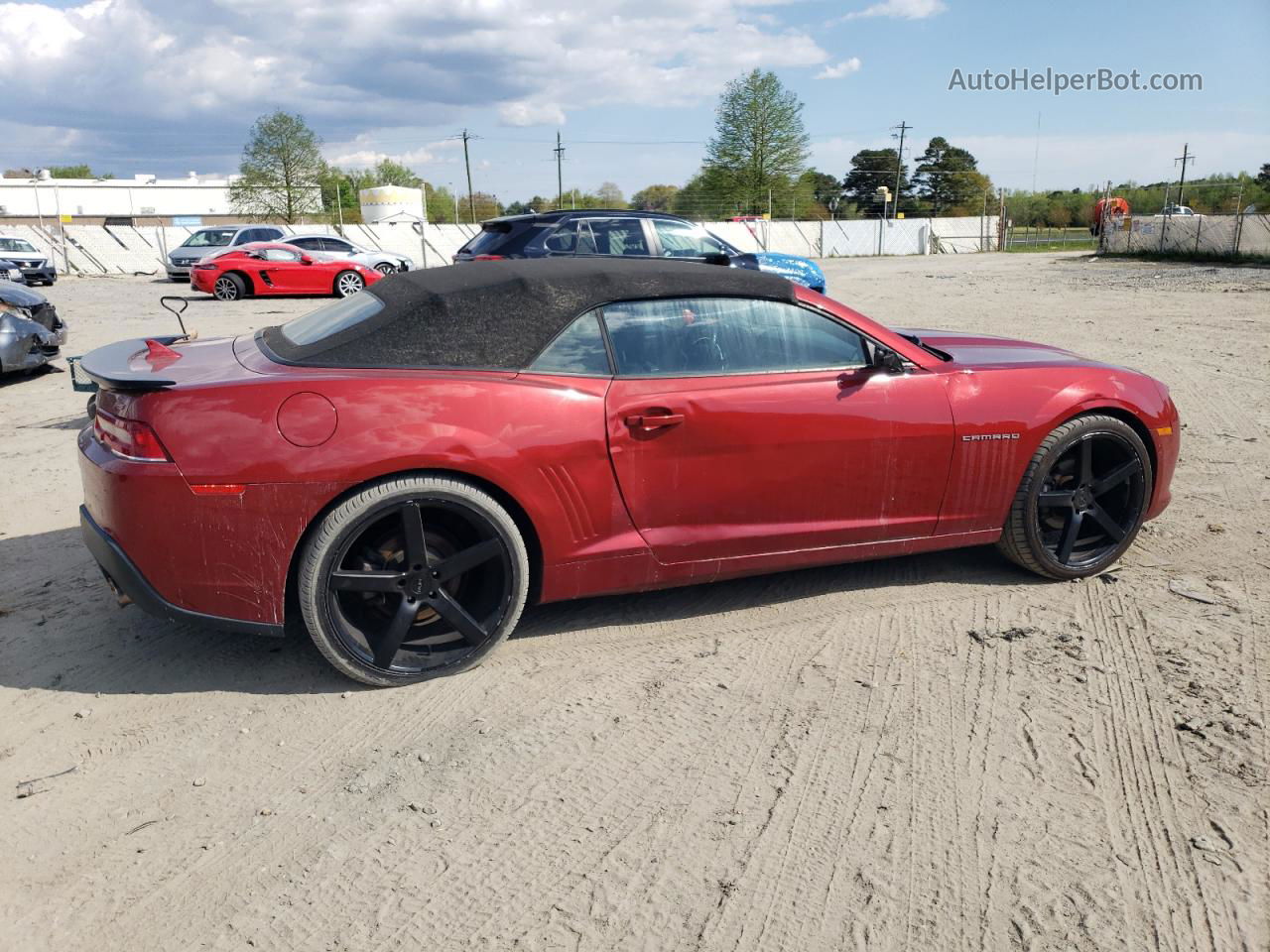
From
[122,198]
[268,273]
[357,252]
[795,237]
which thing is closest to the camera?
[268,273]

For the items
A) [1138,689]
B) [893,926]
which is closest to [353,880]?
[893,926]

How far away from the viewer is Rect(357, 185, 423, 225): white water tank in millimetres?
58094

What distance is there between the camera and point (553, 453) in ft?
11.0

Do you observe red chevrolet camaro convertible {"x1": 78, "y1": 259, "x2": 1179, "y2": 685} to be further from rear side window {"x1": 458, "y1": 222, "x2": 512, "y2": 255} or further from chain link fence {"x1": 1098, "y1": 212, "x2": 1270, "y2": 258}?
chain link fence {"x1": 1098, "y1": 212, "x2": 1270, "y2": 258}

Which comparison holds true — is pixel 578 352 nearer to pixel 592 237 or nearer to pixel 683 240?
pixel 592 237

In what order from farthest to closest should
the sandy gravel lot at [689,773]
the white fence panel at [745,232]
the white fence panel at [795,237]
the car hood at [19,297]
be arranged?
the white fence panel at [795,237] < the white fence panel at [745,232] < the car hood at [19,297] < the sandy gravel lot at [689,773]

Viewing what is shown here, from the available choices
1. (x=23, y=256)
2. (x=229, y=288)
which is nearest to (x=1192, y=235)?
(x=229, y=288)

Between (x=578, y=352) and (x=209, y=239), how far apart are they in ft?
86.8

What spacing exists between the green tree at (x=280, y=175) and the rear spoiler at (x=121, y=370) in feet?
187

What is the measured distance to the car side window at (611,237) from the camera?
36.4ft

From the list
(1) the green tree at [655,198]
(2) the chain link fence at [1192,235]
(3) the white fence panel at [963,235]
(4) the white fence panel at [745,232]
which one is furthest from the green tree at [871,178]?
(2) the chain link fence at [1192,235]

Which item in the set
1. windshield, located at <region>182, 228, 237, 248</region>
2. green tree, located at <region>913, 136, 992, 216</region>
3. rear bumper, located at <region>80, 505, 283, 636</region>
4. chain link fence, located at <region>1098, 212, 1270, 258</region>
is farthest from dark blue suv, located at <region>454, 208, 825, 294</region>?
green tree, located at <region>913, 136, 992, 216</region>

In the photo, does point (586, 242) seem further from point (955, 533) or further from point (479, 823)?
point (479, 823)

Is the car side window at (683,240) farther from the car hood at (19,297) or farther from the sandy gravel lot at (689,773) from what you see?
the sandy gravel lot at (689,773)
